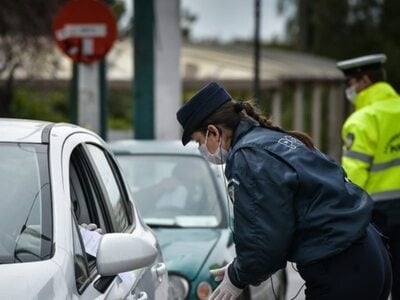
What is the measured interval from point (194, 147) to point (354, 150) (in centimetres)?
220

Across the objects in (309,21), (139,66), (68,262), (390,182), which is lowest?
(309,21)

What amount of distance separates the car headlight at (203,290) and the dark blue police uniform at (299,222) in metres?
2.18

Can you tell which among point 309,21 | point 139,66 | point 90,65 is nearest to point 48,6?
point 139,66

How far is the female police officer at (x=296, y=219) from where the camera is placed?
448cm

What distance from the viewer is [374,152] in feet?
23.6

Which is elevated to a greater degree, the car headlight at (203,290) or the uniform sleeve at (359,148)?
the uniform sleeve at (359,148)

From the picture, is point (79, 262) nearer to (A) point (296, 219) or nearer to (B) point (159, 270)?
(A) point (296, 219)

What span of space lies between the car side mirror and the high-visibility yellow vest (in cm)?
284

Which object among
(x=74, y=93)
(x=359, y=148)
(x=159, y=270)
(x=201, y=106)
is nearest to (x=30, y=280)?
(x=201, y=106)

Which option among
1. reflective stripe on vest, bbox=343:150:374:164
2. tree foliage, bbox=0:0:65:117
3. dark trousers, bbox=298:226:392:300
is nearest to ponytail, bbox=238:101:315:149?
dark trousers, bbox=298:226:392:300

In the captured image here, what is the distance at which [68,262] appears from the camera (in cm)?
420

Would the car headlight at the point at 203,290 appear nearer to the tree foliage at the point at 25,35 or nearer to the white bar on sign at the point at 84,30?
the white bar on sign at the point at 84,30

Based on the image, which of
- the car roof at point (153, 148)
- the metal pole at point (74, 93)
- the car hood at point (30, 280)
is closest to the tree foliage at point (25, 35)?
the metal pole at point (74, 93)

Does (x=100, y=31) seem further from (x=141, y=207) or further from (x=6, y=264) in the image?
(x=6, y=264)
